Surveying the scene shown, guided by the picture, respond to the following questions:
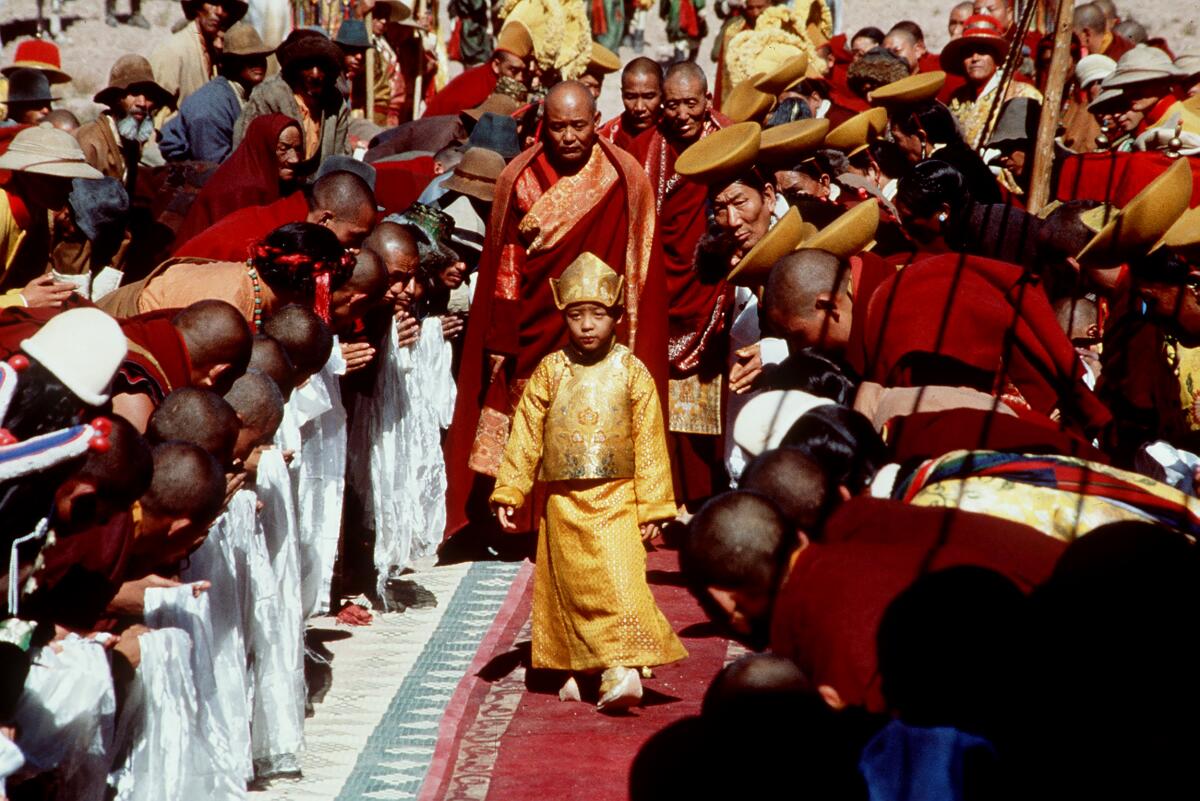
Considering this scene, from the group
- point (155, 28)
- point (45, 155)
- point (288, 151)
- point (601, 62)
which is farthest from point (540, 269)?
point (155, 28)

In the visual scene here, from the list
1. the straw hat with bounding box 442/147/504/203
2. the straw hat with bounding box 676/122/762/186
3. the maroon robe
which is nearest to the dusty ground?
the straw hat with bounding box 442/147/504/203

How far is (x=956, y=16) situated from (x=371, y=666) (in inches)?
338

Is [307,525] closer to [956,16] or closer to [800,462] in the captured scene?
[800,462]

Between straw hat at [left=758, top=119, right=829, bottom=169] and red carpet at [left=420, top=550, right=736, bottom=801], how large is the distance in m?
1.83

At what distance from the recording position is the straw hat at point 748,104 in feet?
25.5

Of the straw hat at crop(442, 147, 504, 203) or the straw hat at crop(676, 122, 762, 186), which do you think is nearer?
the straw hat at crop(676, 122, 762, 186)

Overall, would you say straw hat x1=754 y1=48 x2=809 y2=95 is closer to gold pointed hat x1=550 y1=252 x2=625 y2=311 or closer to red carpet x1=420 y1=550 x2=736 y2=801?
gold pointed hat x1=550 y1=252 x2=625 y2=311

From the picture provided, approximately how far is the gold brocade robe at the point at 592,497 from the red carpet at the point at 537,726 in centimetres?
18

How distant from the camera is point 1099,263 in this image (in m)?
5.03

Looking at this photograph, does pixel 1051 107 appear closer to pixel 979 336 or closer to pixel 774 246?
pixel 774 246

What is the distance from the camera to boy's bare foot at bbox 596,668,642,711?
18.9 feet

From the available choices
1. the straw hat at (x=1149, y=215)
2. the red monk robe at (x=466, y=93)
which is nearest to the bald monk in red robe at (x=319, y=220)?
the straw hat at (x=1149, y=215)

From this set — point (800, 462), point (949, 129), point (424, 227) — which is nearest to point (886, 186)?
point (949, 129)

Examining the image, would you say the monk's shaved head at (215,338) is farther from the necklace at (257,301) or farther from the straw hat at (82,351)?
the straw hat at (82,351)
